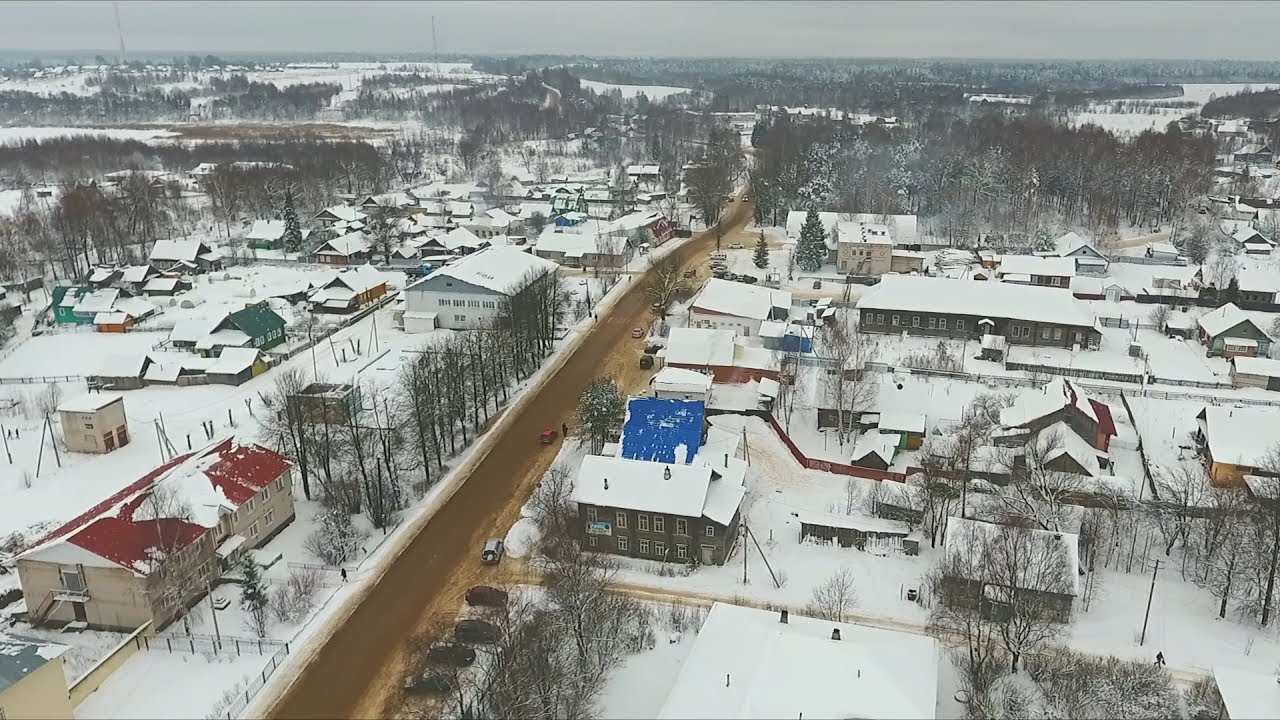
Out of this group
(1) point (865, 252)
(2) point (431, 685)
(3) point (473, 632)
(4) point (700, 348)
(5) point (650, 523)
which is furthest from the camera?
(1) point (865, 252)

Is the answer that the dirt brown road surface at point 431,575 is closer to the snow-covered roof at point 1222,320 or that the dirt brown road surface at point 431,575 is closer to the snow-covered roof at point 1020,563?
the snow-covered roof at point 1020,563

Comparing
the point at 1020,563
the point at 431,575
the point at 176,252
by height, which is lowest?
the point at 431,575

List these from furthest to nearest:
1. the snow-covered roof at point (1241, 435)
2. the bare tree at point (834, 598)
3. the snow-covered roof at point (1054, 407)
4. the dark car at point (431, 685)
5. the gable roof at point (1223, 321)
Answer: the gable roof at point (1223, 321)
the snow-covered roof at point (1054, 407)
the snow-covered roof at point (1241, 435)
the bare tree at point (834, 598)
the dark car at point (431, 685)

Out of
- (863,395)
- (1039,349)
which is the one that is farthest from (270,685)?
(1039,349)

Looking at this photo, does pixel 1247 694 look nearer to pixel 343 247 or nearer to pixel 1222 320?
pixel 1222 320

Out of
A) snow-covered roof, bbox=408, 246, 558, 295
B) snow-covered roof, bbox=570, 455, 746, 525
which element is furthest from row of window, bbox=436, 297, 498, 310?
snow-covered roof, bbox=570, 455, 746, 525

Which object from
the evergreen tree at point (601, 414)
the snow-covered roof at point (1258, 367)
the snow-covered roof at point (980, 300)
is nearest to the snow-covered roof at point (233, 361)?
the evergreen tree at point (601, 414)

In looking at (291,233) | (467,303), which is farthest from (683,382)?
(291,233)

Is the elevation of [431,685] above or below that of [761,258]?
below
